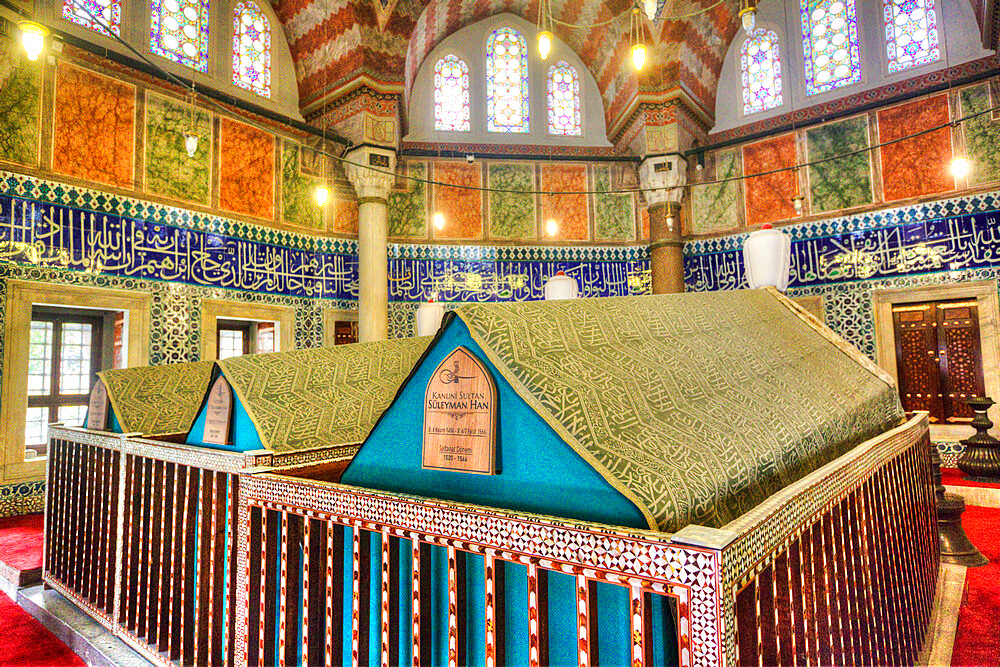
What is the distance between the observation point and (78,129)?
5.49 m

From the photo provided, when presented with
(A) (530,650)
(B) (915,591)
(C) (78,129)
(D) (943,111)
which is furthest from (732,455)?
(D) (943,111)

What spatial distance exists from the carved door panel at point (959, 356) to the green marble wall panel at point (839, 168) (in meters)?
1.85

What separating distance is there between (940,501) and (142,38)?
28.9 ft

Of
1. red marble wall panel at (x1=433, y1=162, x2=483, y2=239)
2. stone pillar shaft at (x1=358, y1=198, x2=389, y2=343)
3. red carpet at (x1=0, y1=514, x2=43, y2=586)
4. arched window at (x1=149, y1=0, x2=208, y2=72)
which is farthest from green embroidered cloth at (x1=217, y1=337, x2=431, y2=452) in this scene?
arched window at (x1=149, y1=0, x2=208, y2=72)

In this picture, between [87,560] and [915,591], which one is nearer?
[915,591]

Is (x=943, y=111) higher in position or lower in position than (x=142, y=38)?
lower

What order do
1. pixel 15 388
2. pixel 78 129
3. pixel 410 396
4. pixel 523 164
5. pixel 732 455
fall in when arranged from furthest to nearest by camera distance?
pixel 523 164 < pixel 78 129 < pixel 15 388 < pixel 410 396 < pixel 732 455

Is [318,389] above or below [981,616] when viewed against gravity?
above

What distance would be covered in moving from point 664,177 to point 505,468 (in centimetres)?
809

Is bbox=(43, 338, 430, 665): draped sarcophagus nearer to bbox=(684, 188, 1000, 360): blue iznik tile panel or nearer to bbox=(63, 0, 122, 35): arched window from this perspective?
bbox=(63, 0, 122, 35): arched window

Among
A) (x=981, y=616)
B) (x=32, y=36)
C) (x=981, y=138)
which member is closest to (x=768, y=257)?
(x=981, y=616)

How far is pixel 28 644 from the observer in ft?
6.75

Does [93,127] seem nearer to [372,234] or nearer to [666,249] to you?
[372,234]

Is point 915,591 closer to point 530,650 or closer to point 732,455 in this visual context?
point 732,455
